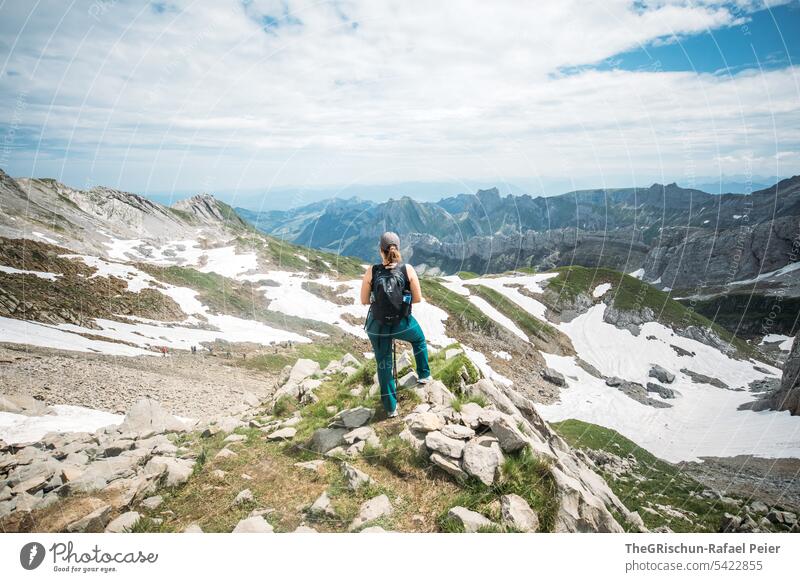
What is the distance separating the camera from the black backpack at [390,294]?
8109 millimetres

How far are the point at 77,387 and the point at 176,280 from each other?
46090mm

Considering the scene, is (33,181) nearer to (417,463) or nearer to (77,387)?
(77,387)

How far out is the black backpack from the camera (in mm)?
8109

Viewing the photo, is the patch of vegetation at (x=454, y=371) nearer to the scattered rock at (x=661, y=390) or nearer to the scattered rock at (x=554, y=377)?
the scattered rock at (x=554, y=377)

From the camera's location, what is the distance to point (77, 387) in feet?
71.2

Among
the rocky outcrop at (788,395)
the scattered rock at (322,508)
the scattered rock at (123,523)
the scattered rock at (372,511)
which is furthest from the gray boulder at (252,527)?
the rocky outcrop at (788,395)

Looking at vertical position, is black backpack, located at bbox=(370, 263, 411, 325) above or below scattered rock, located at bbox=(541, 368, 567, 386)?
above

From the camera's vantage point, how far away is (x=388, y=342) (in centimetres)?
866

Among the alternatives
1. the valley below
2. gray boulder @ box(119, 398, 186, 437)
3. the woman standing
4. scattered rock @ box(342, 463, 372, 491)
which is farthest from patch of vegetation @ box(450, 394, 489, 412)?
gray boulder @ box(119, 398, 186, 437)

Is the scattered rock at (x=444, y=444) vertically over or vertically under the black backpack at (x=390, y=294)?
under

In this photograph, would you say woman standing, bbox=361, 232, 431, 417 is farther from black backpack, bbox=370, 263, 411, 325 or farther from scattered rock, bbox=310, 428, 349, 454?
scattered rock, bbox=310, 428, 349, 454

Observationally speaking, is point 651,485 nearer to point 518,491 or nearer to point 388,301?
point 518,491
